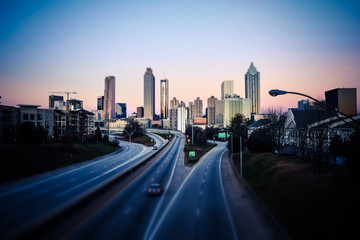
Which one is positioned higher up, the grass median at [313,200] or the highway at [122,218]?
the grass median at [313,200]

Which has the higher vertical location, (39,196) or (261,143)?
(261,143)

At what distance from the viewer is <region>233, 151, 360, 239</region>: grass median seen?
499 inches

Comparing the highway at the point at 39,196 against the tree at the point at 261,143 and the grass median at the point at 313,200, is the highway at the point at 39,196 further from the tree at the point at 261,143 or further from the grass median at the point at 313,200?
the tree at the point at 261,143

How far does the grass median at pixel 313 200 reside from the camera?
12672mm

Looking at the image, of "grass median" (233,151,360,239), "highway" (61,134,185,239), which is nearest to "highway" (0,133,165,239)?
"highway" (61,134,185,239)

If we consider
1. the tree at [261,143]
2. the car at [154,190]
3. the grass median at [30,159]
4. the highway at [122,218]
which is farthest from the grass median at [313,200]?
the grass median at [30,159]

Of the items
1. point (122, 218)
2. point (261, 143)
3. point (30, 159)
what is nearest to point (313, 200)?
point (122, 218)

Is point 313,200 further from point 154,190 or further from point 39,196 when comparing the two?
point 39,196

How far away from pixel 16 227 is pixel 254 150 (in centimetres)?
4238

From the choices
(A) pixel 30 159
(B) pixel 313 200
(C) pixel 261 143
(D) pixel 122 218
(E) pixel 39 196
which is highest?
(C) pixel 261 143

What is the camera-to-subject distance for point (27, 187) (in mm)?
24203

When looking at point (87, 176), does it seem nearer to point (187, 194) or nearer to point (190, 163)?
point (187, 194)

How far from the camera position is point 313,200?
1652cm

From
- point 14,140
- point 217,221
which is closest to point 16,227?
point 217,221
